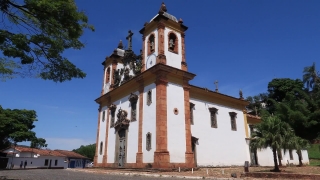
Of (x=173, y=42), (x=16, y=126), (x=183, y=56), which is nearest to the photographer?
(x=183, y=56)

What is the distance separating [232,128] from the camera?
24.4m

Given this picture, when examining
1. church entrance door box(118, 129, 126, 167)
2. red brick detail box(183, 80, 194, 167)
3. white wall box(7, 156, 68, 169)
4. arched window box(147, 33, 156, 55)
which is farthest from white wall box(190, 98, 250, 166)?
white wall box(7, 156, 68, 169)

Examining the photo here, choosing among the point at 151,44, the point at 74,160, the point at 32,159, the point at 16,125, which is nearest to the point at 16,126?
the point at 16,125

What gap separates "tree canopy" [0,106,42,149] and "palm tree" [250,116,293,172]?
26.0 m

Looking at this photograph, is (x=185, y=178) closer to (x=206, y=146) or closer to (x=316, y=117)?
(x=206, y=146)

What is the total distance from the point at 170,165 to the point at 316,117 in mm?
23358

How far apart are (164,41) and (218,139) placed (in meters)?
10.0

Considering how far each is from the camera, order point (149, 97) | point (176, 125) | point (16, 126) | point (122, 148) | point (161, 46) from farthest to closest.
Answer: point (16, 126)
point (122, 148)
point (161, 46)
point (149, 97)
point (176, 125)

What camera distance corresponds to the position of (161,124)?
17391mm

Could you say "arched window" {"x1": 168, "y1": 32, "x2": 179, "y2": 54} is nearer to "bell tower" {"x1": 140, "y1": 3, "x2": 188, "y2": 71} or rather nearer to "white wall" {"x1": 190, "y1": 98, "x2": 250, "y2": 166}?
"bell tower" {"x1": 140, "y1": 3, "x2": 188, "y2": 71}

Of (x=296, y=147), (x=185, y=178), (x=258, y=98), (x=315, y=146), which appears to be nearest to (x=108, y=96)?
(x=185, y=178)

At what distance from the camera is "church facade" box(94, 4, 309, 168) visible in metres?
17.9

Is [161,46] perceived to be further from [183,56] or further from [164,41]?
[183,56]

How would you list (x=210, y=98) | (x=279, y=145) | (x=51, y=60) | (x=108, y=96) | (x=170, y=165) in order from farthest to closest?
(x=108, y=96) → (x=210, y=98) → (x=170, y=165) → (x=279, y=145) → (x=51, y=60)
